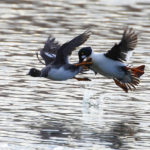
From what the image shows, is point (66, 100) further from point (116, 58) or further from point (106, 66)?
point (116, 58)

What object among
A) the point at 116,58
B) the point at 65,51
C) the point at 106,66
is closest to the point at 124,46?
the point at 116,58

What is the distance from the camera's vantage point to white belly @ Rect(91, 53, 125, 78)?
13.0 meters

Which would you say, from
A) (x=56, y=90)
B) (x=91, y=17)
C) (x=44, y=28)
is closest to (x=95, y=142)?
(x=56, y=90)

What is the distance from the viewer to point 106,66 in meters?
13.0

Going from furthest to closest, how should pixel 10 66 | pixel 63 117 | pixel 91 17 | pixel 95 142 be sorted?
pixel 91 17 < pixel 10 66 < pixel 63 117 < pixel 95 142

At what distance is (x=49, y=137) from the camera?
1134cm

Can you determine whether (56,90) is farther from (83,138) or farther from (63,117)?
(83,138)

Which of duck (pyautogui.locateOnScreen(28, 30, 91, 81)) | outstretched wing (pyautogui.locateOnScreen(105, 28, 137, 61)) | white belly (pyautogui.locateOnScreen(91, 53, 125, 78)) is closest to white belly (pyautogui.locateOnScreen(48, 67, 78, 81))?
duck (pyautogui.locateOnScreen(28, 30, 91, 81))

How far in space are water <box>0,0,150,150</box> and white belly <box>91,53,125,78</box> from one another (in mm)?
610

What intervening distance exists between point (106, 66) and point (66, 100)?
1123mm

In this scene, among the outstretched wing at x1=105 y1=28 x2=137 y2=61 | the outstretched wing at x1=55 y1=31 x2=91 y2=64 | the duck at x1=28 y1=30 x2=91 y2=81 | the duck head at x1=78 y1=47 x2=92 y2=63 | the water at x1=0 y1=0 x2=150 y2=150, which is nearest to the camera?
the water at x1=0 y1=0 x2=150 y2=150

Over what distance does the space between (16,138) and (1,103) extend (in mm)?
2145

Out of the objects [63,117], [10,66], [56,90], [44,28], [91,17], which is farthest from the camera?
[91,17]

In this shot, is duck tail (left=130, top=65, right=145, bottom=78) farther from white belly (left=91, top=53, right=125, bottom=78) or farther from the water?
the water
